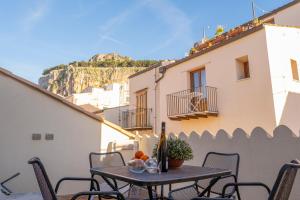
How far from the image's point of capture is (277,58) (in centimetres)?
855

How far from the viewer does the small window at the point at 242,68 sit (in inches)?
373

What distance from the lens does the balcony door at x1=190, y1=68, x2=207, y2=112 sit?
34.2 ft

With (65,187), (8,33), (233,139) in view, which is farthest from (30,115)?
(8,33)

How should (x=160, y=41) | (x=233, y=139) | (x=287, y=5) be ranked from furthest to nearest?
(x=160, y=41) < (x=287, y=5) < (x=233, y=139)

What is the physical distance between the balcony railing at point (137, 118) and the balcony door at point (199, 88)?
3.16m

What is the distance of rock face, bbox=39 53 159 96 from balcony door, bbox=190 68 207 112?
1946cm

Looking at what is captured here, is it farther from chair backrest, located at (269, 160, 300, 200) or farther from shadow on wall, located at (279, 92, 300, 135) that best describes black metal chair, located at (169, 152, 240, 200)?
shadow on wall, located at (279, 92, 300, 135)

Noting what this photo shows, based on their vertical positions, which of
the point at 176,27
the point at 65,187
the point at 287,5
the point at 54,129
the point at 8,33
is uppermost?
the point at 176,27

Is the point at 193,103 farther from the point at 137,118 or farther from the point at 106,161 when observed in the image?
the point at 106,161

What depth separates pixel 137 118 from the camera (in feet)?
46.2

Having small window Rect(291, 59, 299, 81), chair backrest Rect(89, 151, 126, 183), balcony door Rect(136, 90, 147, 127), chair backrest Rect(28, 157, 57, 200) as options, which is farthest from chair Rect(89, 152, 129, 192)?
balcony door Rect(136, 90, 147, 127)

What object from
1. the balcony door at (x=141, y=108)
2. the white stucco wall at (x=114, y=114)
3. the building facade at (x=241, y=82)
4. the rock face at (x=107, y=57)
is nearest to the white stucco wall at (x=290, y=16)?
the building facade at (x=241, y=82)

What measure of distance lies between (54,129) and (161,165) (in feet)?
12.2

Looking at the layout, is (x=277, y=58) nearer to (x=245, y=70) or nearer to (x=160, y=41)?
(x=245, y=70)
